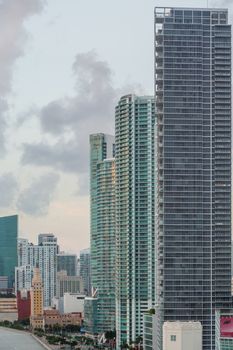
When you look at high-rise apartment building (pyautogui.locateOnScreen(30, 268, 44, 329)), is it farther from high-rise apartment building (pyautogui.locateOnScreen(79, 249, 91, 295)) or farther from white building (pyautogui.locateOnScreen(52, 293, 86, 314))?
high-rise apartment building (pyautogui.locateOnScreen(79, 249, 91, 295))

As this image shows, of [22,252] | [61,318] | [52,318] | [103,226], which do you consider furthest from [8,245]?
[103,226]

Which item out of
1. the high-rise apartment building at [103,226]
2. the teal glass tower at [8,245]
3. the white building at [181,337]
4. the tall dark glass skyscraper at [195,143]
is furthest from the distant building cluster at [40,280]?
the white building at [181,337]

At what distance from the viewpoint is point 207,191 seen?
66.6 feet

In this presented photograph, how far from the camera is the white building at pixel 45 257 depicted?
47.6m

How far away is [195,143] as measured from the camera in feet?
66.4

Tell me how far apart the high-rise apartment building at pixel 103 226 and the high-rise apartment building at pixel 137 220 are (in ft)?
14.9

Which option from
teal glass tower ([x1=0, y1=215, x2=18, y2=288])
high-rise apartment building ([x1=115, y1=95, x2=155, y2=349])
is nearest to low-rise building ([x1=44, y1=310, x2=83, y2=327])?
high-rise apartment building ([x1=115, y1=95, x2=155, y2=349])

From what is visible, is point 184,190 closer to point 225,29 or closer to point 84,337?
point 225,29

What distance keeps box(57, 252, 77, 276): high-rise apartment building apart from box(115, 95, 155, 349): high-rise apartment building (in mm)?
28095

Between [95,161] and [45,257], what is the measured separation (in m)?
19.1

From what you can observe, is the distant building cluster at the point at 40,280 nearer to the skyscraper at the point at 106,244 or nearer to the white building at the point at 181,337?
the skyscraper at the point at 106,244

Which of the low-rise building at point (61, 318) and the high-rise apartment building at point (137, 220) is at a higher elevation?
the high-rise apartment building at point (137, 220)

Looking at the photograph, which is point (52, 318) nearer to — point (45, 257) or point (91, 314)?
point (91, 314)

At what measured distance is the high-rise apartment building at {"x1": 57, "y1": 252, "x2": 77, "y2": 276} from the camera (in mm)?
53094
